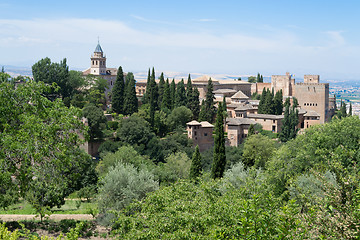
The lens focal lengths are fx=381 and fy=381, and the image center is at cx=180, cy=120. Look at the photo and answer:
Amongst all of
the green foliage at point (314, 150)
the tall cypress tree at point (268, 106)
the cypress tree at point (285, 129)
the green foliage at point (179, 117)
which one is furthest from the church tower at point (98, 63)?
the green foliage at point (314, 150)

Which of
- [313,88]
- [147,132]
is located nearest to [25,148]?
[147,132]

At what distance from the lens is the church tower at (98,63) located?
56.0 metres

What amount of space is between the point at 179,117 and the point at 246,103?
1509 cm

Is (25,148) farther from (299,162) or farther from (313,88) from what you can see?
(313,88)

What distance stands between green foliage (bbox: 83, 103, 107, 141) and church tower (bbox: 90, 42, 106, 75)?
2006 centimetres

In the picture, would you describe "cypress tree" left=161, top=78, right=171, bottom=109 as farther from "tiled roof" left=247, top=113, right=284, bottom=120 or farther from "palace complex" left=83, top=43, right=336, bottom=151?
"tiled roof" left=247, top=113, right=284, bottom=120

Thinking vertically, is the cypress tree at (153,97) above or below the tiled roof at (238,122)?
above

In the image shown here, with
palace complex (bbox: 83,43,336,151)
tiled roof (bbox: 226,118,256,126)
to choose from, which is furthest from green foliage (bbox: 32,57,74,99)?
tiled roof (bbox: 226,118,256,126)

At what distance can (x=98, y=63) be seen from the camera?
56.0 m

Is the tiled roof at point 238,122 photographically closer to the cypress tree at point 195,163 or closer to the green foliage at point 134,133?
the green foliage at point 134,133

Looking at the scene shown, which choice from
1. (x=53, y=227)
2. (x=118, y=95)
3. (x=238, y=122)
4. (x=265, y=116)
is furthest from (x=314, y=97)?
(x=53, y=227)

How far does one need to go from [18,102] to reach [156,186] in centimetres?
683

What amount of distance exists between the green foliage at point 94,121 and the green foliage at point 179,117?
8.23 metres

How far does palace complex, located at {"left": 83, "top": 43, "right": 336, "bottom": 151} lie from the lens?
139ft
